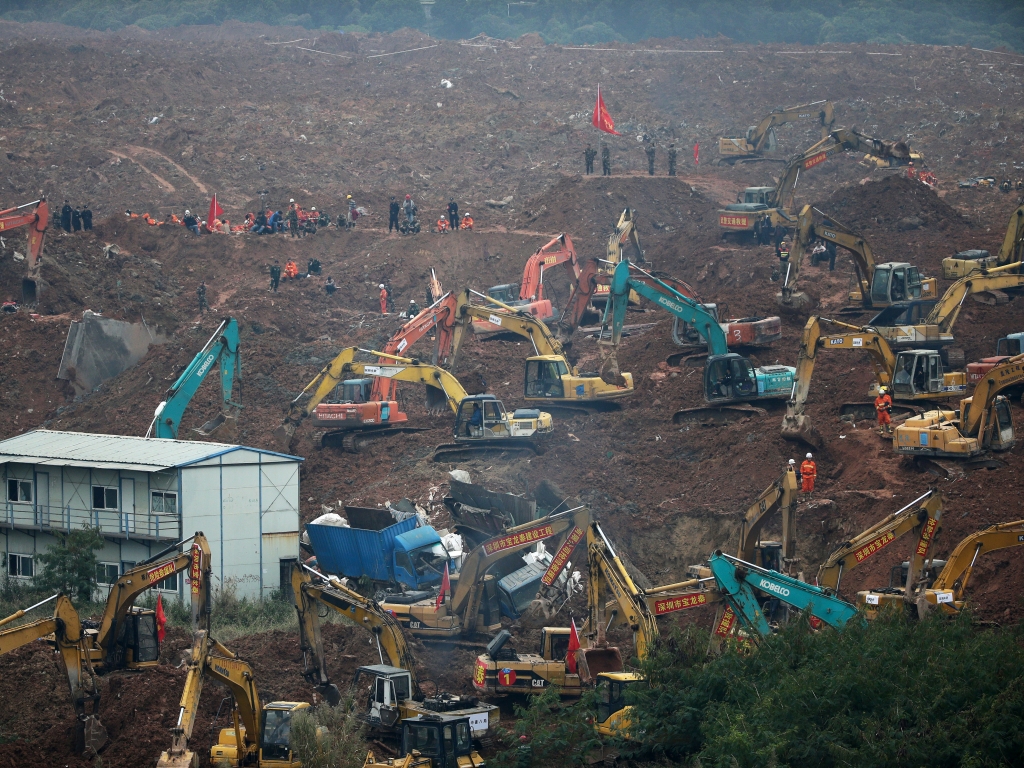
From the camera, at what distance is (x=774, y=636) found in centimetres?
1806

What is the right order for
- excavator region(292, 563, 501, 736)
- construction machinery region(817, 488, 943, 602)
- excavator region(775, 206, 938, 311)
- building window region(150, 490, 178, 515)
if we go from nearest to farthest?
excavator region(292, 563, 501, 736), construction machinery region(817, 488, 943, 602), building window region(150, 490, 178, 515), excavator region(775, 206, 938, 311)

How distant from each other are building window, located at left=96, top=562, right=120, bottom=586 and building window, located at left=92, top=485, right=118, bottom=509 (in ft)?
4.23

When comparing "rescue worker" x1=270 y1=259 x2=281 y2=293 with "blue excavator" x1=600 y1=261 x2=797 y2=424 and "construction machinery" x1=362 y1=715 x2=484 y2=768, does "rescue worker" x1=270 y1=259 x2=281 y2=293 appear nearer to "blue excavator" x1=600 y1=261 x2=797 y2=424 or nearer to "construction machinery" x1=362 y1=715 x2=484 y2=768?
"blue excavator" x1=600 y1=261 x2=797 y2=424

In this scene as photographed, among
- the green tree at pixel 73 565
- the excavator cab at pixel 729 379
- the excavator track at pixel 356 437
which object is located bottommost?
the green tree at pixel 73 565

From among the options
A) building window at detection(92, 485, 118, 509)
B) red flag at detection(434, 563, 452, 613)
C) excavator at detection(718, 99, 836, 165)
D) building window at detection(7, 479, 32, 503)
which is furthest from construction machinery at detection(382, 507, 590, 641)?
excavator at detection(718, 99, 836, 165)

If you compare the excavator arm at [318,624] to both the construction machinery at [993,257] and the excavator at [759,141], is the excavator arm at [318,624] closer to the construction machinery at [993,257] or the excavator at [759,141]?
the construction machinery at [993,257]

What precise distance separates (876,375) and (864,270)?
9031 millimetres

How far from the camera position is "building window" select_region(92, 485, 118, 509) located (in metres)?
28.5

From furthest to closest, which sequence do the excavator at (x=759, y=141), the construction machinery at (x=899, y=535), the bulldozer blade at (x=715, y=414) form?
the excavator at (x=759, y=141) → the bulldozer blade at (x=715, y=414) → the construction machinery at (x=899, y=535)

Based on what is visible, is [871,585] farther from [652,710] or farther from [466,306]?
[466,306]

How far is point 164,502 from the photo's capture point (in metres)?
28.0

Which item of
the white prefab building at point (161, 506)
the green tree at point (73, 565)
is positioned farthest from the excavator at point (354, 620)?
the green tree at point (73, 565)

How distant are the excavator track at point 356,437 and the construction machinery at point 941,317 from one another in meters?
13.4

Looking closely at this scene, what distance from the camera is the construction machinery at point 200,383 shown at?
32656 mm
